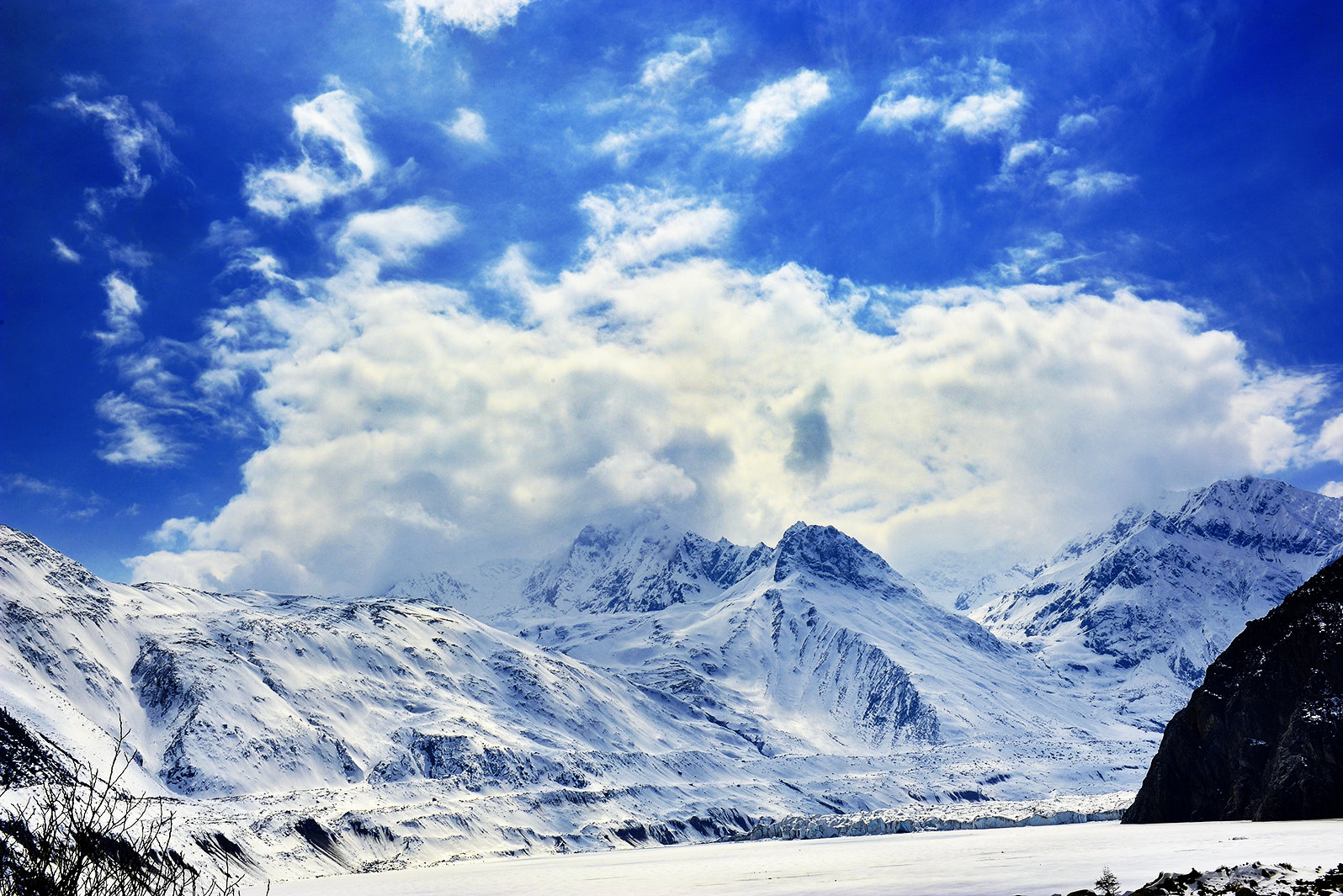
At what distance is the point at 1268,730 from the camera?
466 feet

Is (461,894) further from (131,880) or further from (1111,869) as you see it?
(131,880)

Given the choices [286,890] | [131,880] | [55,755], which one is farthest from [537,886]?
[55,755]

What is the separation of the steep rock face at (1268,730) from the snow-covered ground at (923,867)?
5562 mm

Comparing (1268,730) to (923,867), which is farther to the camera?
(1268,730)

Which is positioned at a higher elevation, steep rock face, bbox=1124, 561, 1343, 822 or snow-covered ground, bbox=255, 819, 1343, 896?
steep rock face, bbox=1124, 561, 1343, 822

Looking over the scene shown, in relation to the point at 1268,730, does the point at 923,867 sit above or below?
below

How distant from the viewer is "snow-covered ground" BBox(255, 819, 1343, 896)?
82250mm

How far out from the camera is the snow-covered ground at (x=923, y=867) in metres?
82.2

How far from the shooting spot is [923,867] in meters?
116

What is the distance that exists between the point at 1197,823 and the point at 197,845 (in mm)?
160564

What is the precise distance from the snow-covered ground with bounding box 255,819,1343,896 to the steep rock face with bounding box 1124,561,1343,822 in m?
5.56

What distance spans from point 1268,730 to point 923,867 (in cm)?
6103

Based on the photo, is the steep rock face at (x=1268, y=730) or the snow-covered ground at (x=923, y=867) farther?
the steep rock face at (x=1268, y=730)

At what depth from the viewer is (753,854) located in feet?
584
